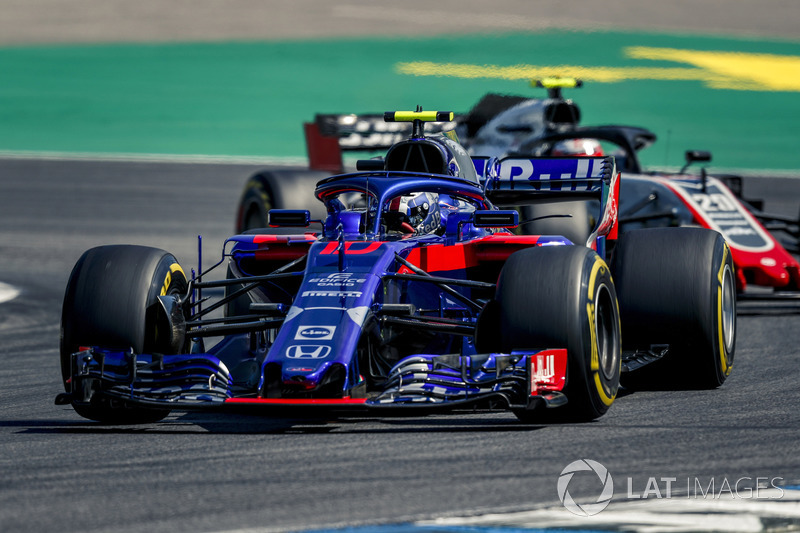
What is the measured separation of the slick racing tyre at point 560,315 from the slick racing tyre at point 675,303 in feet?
4.16

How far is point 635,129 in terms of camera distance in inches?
625

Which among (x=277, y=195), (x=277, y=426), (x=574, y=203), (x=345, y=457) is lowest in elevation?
(x=277, y=426)

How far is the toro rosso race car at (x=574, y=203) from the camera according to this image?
12.9m

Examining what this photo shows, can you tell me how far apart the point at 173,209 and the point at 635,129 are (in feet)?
33.9

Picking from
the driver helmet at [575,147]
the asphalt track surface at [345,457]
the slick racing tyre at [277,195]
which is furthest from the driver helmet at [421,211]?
the driver helmet at [575,147]

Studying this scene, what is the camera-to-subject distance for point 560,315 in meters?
6.94

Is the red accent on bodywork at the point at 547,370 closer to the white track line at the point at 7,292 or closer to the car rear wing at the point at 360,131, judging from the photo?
the white track line at the point at 7,292

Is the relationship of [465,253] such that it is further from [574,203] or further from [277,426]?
[574,203]

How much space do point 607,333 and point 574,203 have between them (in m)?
4.71

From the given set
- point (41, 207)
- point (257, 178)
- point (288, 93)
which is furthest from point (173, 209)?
point (288, 93)

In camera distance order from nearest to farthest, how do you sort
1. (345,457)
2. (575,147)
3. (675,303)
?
(345,457)
(675,303)
(575,147)

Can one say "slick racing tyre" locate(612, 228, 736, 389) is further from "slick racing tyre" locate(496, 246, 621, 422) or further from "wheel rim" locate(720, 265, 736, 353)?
"slick racing tyre" locate(496, 246, 621, 422)

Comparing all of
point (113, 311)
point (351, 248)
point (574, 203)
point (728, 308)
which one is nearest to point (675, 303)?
point (728, 308)

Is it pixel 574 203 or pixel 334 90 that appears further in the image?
pixel 334 90
